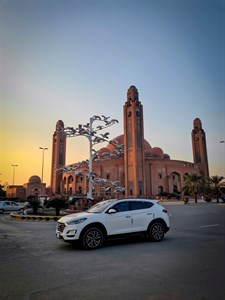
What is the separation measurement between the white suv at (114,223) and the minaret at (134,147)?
4991 centimetres

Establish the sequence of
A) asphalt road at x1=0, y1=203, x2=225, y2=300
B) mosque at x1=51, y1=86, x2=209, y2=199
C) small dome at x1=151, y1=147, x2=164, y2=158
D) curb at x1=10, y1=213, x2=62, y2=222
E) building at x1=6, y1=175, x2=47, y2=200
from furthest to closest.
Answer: building at x1=6, y1=175, x2=47, y2=200 → small dome at x1=151, y1=147, x2=164, y2=158 → mosque at x1=51, y1=86, x2=209, y2=199 → curb at x1=10, y1=213, x2=62, y2=222 → asphalt road at x1=0, y1=203, x2=225, y2=300

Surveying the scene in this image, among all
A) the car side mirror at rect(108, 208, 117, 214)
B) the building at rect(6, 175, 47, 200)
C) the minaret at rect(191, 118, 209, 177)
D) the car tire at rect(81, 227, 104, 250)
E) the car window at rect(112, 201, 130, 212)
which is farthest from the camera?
the minaret at rect(191, 118, 209, 177)

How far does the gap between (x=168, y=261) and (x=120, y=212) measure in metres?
2.67

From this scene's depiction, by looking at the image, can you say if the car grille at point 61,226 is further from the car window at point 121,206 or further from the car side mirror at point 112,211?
the car window at point 121,206

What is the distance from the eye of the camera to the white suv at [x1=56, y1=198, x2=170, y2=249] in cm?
719

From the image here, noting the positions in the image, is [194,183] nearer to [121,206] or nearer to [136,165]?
[136,165]

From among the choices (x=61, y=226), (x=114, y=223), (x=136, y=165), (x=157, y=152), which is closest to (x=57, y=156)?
(x=136, y=165)

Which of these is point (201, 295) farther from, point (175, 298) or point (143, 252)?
point (143, 252)

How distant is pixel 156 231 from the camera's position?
8.52 m

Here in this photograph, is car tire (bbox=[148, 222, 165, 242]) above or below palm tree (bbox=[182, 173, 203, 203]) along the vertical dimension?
below

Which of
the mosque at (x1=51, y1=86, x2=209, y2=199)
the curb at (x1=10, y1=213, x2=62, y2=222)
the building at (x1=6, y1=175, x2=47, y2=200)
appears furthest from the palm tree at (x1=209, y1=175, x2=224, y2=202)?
the building at (x1=6, y1=175, x2=47, y2=200)

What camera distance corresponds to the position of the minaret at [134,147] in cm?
5978

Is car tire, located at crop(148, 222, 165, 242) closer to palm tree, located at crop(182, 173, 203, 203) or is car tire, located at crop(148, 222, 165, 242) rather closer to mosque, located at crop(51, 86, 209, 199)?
palm tree, located at crop(182, 173, 203, 203)

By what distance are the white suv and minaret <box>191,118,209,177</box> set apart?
75.0m
